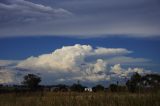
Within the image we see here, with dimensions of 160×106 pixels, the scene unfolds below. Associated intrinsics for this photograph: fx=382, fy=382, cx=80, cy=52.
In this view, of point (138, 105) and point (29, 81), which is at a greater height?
point (29, 81)

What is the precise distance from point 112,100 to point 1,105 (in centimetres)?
706

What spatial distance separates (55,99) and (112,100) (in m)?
3.30

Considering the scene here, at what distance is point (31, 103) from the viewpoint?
21328 mm

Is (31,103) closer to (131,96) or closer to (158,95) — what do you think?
(131,96)

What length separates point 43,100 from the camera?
2091 cm

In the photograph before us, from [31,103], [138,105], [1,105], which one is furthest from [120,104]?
[1,105]

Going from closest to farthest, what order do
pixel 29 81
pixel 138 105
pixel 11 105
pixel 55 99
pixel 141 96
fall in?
pixel 138 105, pixel 141 96, pixel 55 99, pixel 11 105, pixel 29 81

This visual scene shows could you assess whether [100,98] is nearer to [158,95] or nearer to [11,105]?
[158,95]

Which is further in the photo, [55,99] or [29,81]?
[29,81]

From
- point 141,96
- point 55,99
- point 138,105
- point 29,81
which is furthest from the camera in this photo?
point 29,81

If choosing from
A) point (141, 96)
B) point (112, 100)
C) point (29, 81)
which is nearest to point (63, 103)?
point (112, 100)

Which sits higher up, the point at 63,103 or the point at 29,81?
the point at 29,81

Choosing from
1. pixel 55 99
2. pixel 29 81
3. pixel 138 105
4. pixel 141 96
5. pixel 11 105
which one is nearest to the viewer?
pixel 138 105

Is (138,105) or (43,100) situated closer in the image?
(138,105)
